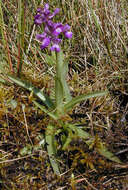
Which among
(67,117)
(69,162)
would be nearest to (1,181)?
(69,162)

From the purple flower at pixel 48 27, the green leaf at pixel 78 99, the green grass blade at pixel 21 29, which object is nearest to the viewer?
the purple flower at pixel 48 27

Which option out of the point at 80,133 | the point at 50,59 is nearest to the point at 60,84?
the point at 80,133

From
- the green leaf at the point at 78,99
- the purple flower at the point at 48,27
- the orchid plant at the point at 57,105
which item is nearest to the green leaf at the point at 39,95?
the orchid plant at the point at 57,105

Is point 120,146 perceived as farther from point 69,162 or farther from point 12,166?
point 12,166

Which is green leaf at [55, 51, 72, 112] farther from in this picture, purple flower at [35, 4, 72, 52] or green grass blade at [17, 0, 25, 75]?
green grass blade at [17, 0, 25, 75]

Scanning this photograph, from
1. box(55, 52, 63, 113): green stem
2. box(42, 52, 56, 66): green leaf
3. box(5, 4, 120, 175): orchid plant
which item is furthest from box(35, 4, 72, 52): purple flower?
box(42, 52, 56, 66): green leaf

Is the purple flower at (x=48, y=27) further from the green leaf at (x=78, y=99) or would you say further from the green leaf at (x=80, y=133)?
the green leaf at (x=80, y=133)
